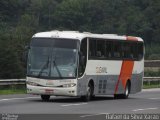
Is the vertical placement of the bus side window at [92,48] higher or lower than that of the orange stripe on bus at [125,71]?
higher

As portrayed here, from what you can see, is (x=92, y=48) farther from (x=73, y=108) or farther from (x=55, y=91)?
(x=73, y=108)

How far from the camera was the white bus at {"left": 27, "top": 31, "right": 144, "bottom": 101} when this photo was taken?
3250 centimetres

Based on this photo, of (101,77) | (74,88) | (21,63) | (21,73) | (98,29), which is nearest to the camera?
(74,88)

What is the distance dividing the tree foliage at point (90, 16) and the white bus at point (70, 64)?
118160 millimetres

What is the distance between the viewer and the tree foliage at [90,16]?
16712 cm

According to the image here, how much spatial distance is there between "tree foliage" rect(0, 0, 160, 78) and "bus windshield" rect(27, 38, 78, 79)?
121232 millimetres

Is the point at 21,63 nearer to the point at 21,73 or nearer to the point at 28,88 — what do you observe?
the point at 21,73

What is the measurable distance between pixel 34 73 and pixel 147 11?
145 m

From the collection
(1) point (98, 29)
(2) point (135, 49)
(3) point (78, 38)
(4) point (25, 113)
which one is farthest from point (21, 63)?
(1) point (98, 29)

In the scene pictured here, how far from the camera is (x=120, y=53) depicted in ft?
124

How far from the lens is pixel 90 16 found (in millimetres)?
175000

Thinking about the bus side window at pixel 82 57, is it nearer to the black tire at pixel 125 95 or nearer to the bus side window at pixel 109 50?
the bus side window at pixel 109 50

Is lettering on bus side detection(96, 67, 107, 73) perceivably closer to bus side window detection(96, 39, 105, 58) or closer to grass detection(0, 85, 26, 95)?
bus side window detection(96, 39, 105, 58)

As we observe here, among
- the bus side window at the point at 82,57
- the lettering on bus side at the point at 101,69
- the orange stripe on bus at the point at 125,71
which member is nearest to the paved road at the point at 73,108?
the bus side window at the point at 82,57
